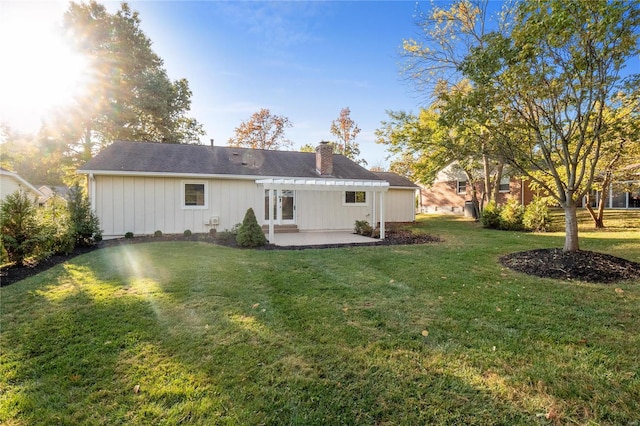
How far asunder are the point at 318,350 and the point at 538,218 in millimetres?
13750

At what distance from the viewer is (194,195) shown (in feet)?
38.2

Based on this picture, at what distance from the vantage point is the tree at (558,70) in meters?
5.33

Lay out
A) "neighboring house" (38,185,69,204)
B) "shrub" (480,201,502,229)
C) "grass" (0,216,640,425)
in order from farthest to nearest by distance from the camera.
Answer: "neighboring house" (38,185,69,204)
"shrub" (480,201,502,229)
"grass" (0,216,640,425)

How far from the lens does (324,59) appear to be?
11695 millimetres

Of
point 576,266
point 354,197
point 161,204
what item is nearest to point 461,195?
point 354,197

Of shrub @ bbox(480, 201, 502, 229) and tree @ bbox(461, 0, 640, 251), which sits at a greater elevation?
tree @ bbox(461, 0, 640, 251)

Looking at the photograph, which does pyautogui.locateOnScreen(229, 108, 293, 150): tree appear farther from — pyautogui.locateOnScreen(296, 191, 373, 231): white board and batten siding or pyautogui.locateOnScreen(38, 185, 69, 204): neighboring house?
pyautogui.locateOnScreen(296, 191, 373, 231): white board and batten siding

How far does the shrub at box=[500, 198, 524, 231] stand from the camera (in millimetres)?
13492

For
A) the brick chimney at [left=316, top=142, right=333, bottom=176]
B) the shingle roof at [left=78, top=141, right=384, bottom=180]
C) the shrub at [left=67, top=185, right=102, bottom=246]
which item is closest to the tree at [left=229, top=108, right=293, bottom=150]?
the shingle roof at [left=78, top=141, right=384, bottom=180]

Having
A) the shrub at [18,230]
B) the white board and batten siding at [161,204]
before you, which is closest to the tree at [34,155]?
the white board and batten siding at [161,204]

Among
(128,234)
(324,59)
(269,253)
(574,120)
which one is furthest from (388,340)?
(324,59)

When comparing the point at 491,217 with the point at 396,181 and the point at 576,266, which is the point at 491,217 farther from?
the point at 576,266

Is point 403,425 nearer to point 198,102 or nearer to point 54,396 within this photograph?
point 54,396

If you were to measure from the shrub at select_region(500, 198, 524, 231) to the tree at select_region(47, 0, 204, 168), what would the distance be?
71.6 feet
